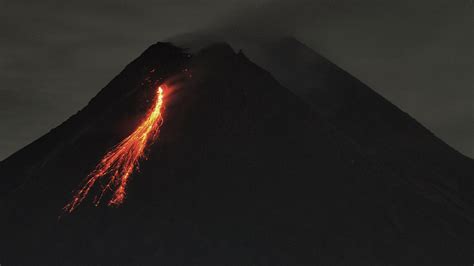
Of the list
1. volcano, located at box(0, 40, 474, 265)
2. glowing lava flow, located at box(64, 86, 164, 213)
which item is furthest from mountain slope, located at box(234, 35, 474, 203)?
glowing lava flow, located at box(64, 86, 164, 213)

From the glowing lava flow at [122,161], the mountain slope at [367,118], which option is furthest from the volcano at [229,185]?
the glowing lava flow at [122,161]

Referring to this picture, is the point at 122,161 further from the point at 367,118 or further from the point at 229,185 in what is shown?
the point at 367,118

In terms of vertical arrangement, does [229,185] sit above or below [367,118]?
above

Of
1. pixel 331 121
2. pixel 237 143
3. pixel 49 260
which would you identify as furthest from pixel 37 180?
pixel 331 121

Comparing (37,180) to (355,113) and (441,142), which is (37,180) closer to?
(355,113)

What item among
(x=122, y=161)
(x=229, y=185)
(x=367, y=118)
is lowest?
(x=367, y=118)

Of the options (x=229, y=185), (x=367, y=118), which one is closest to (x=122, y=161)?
(x=229, y=185)
